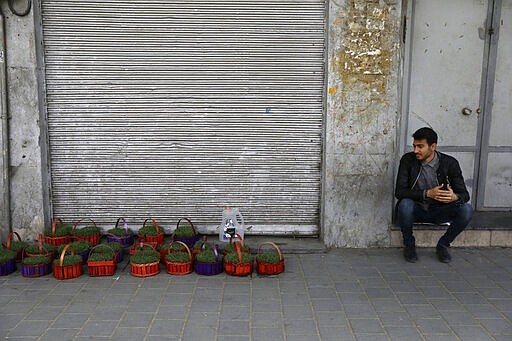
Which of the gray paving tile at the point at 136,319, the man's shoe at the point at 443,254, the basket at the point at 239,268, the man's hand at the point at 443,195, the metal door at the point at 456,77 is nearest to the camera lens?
the gray paving tile at the point at 136,319

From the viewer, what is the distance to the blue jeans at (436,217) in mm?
5094

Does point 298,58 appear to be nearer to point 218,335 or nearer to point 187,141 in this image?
point 187,141

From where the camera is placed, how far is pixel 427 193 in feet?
16.5

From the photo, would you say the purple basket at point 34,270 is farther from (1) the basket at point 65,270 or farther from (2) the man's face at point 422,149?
(2) the man's face at point 422,149

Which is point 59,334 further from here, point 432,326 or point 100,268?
point 432,326

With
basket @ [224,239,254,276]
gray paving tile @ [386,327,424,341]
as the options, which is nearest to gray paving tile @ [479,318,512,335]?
gray paving tile @ [386,327,424,341]

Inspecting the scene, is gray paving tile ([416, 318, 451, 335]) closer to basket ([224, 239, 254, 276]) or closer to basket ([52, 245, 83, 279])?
basket ([224, 239, 254, 276])

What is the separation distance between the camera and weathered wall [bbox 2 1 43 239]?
5.40m

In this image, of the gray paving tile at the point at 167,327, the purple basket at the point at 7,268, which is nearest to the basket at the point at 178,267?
the gray paving tile at the point at 167,327

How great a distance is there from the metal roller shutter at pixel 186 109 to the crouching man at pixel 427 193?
111cm

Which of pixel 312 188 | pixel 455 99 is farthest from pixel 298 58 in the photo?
pixel 455 99

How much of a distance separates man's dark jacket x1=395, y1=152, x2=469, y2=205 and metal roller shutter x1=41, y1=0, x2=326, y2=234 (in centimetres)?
105

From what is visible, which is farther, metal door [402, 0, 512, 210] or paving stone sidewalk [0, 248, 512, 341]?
metal door [402, 0, 512, 210]

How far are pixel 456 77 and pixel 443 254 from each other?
7.37ft
